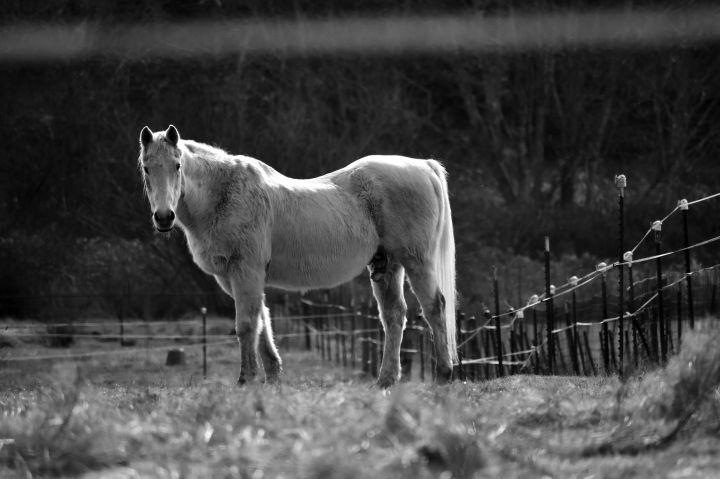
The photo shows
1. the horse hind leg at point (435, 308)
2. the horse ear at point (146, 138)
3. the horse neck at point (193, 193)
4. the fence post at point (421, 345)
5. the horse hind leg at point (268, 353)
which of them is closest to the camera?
the horse ear at point (146, 138)

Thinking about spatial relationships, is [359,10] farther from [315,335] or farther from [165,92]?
[315,335]

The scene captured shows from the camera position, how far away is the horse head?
33.9ft

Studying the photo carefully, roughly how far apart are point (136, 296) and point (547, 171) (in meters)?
14.7

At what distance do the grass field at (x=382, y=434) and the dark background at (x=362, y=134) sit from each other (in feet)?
55.6

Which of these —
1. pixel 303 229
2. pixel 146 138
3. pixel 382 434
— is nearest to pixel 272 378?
pixel 303 229

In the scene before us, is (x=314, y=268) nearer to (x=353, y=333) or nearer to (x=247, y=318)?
(x=247, y=318)

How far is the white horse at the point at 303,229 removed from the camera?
10.7 metres

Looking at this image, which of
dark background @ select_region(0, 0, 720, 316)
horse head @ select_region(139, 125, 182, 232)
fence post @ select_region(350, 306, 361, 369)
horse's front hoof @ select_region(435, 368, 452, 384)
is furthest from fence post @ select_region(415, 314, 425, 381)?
horse head @ select_region(139, 125, 182, 232)

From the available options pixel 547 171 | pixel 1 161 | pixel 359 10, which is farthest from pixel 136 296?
pixel 547 171

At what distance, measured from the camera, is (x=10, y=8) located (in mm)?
29234

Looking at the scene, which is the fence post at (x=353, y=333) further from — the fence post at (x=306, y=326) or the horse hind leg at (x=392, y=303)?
the horse hind leg at (x=392, y=303)

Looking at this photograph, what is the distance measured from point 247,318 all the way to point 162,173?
4.64ft

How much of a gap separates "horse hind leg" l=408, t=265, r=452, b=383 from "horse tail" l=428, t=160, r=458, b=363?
0.40 ft

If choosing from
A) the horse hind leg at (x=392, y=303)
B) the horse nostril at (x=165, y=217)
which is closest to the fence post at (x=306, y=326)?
the horse hind leg at (x=392, y=303)
